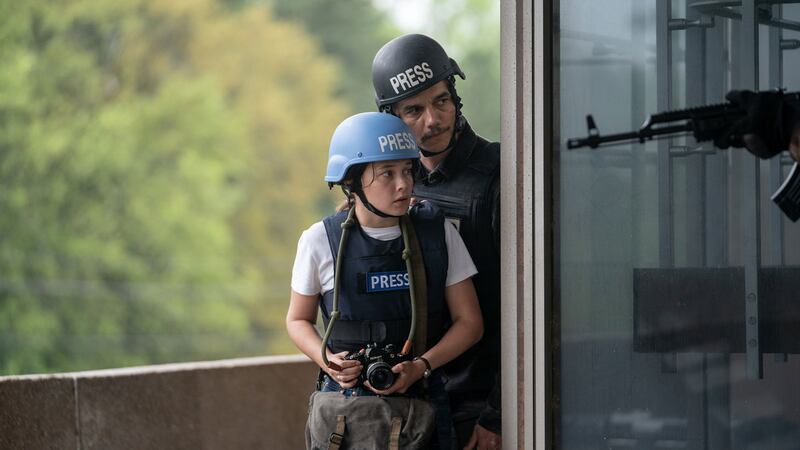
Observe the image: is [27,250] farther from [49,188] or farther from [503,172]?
[503,172]

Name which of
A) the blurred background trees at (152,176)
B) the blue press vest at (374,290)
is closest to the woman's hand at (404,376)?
the blue press vest at (374,290)

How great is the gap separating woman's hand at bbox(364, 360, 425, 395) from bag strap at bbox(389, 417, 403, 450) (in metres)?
0.08

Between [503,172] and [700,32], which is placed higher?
[700,32]

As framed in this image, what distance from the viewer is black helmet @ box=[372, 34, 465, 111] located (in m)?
4.12

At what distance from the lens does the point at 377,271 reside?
144 inches

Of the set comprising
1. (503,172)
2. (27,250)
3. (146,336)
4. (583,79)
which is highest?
(583,79)

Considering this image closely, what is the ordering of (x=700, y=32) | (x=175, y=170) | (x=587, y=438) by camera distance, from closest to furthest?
(x=700, y=32) → (x=587, y=438) → (x=175, y=170)

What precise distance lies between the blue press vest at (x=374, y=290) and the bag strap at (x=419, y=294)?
3 centimetres

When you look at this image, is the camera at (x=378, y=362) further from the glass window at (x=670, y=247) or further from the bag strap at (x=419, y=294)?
the glass window at (x=670, y=247)

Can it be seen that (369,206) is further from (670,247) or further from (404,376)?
(670,247)

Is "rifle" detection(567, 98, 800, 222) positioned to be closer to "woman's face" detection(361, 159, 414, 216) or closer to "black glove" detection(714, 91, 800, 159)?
"black glove" detection(714, 91, 800, 159)

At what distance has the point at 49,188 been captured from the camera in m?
28.2

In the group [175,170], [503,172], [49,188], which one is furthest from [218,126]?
[503,172]

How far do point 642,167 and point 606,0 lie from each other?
1.64 feet
